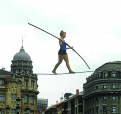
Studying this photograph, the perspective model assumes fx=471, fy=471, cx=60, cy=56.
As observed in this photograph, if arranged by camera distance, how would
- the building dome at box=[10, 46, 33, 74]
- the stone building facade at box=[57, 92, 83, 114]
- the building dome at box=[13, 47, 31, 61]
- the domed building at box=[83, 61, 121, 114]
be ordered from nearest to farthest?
the building dome at box=[10, 46, 33, 74] → the building dome at box=[13, 47, 31, 61] → the domed building at box=[83, 61, 121, 114] → the stone building facade at box=[57, 92, 83, 114]

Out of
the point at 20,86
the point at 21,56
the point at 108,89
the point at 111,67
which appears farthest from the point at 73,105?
the point at 20,86

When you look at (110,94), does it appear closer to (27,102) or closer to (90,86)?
(90,86)

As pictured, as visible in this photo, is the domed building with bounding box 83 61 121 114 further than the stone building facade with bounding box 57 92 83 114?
No

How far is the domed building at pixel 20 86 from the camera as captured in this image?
12650cm

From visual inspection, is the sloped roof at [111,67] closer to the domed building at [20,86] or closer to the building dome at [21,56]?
the domed building at [20,86]

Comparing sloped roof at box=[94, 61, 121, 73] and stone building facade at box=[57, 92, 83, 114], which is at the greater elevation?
sloped roof at box=[94, 61, 121, 73]

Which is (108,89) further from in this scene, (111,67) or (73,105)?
(73,105)

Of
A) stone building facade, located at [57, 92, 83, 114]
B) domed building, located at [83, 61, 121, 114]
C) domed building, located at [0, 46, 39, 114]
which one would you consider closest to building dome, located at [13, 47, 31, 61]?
domed building, located at [0, 46, 39, 114]

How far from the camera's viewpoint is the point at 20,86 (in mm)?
129375

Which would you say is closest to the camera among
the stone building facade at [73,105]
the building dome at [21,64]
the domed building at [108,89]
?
the building dome at [21,64]

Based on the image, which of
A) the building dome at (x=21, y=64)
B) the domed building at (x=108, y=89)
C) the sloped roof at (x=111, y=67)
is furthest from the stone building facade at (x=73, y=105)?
the building dome at (x=21, y=64)

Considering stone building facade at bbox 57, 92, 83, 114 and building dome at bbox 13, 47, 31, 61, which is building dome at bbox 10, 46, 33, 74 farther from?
stone building facade at bbox 57, 92, 83, 114

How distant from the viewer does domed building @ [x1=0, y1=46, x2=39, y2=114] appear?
4980 inches

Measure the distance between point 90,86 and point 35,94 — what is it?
19.6m
